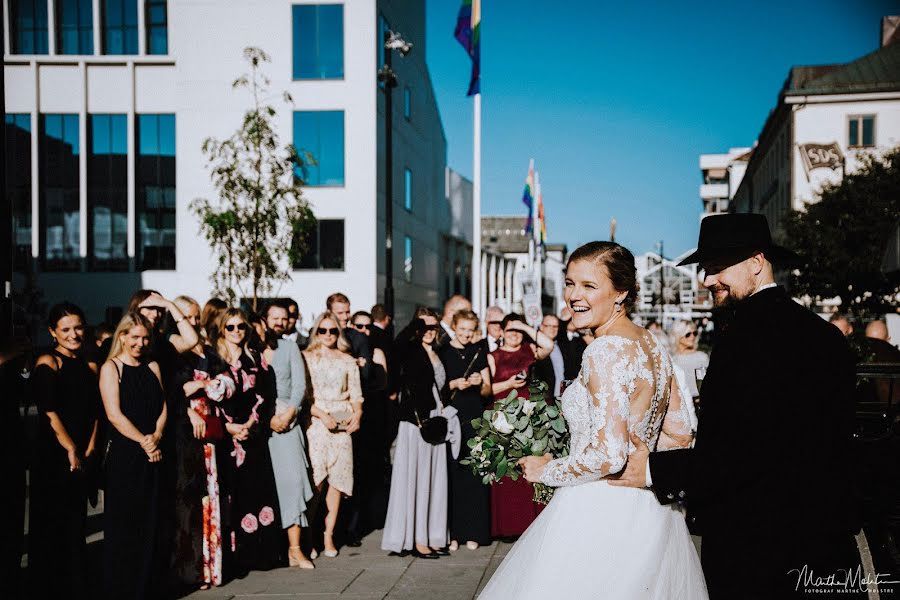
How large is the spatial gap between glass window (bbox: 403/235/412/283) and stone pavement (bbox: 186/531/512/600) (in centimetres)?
3026

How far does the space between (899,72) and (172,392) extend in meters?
52.1

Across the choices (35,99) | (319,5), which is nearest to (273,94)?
(319,5)

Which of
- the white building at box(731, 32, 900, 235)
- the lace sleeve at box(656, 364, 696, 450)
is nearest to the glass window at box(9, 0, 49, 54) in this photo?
the lace sleeve at box(656, 364, 696, 450)

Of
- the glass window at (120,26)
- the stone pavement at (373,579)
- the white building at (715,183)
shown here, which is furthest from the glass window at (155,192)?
the white building at (715,183)

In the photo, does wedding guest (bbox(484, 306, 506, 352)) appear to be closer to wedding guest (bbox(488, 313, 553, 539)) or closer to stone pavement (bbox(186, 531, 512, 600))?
wedding guest (bbox(488, 313, 553, 539))

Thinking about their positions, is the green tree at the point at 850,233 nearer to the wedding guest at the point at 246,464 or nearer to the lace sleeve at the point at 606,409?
the wedding guest at the point at 246,464

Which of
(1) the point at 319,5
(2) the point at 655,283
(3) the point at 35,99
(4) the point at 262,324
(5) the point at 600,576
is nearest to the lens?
(5) the point at 600,576

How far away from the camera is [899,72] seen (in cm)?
4869

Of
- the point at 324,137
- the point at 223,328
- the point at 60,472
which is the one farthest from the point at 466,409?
the point at 324,137

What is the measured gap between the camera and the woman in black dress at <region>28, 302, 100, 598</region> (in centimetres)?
633

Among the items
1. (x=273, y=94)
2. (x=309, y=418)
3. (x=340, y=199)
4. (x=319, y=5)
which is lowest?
(x=309, y=418)

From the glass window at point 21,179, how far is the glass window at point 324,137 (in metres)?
11.7

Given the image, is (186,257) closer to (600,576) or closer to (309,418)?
(309,418)

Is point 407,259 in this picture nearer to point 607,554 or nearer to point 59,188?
point 59,188
